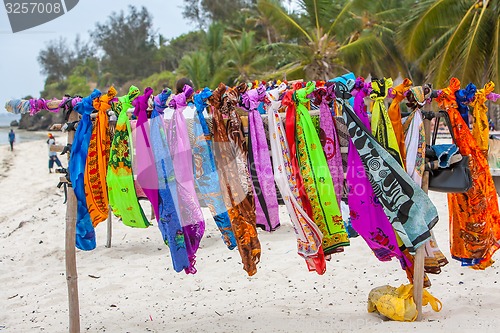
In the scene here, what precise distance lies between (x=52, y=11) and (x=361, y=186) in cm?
599

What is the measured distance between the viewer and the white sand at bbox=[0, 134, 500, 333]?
12.9 ft

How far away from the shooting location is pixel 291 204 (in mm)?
3443

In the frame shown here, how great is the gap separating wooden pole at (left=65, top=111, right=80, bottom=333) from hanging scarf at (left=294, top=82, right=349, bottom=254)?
158 cm

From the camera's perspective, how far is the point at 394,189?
3.40 m

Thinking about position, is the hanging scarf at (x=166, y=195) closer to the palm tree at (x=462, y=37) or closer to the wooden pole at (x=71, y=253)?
the wooden pole at (x=71, y=253)

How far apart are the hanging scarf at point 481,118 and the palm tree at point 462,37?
282 inches

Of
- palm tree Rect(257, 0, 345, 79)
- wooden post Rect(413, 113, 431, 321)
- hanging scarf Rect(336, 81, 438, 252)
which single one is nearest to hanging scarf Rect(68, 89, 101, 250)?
hanging scarf Rect(336, 81, 438, 252)

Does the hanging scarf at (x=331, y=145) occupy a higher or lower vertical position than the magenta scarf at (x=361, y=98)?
lower

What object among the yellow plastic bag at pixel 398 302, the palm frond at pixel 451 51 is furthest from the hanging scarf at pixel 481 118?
the palm frond at pixel 451 51

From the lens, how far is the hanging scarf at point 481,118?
12.1 feet

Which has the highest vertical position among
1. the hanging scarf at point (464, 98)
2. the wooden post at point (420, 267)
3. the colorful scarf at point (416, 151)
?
the hanging scarf at point (464, 98)

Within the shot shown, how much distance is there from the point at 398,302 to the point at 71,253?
2.26 meters

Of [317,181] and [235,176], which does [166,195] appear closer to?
[235,176]

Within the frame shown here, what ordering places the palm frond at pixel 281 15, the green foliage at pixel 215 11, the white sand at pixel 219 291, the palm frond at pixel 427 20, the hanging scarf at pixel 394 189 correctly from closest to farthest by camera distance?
1. the hanging scarf at pixel 394 189
2. the white sand at pixel 219 291
3. the palm frond at pixel 427 20
4. the palm frond at pixel 281 15
5. the green foliage at pixel 215 11
